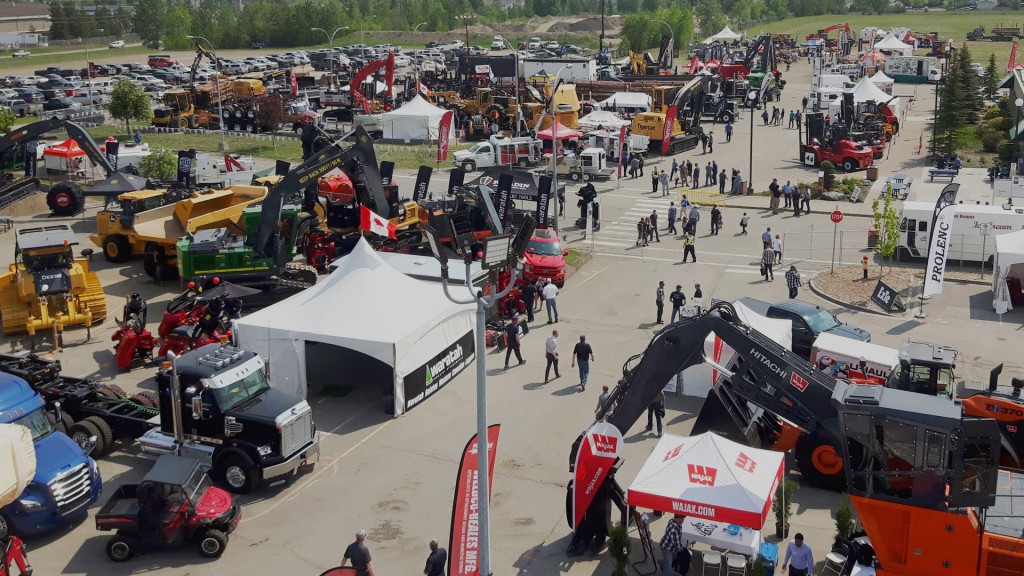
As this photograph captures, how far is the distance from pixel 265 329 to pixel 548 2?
165162 millimetres

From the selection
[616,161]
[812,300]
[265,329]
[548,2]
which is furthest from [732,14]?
[265,329]

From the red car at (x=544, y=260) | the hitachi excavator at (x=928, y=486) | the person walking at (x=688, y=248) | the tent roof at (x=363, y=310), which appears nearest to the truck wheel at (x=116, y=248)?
the tent roof at (x=363, y=310)

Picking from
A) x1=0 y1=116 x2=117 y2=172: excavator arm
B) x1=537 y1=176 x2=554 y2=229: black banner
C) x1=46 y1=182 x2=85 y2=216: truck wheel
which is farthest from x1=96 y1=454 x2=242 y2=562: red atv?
x1=46 y1=182 x2=85 y2=216: truck wheel

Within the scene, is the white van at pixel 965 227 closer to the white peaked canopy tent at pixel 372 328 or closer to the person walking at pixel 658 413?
the person walking at pixel 658 413

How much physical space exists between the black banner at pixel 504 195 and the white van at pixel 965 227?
1221cm

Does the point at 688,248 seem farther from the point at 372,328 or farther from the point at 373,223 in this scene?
the point at 372,328

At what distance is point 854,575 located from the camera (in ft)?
44.1

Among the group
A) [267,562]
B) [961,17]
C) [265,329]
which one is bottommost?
[267,562]

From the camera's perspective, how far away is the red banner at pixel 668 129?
1919 inches

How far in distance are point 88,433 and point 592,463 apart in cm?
966

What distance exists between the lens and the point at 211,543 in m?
15.4

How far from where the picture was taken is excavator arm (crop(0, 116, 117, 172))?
126ft

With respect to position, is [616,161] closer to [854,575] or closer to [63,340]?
[63,340]

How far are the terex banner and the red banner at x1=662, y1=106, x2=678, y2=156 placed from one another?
92.8ft
